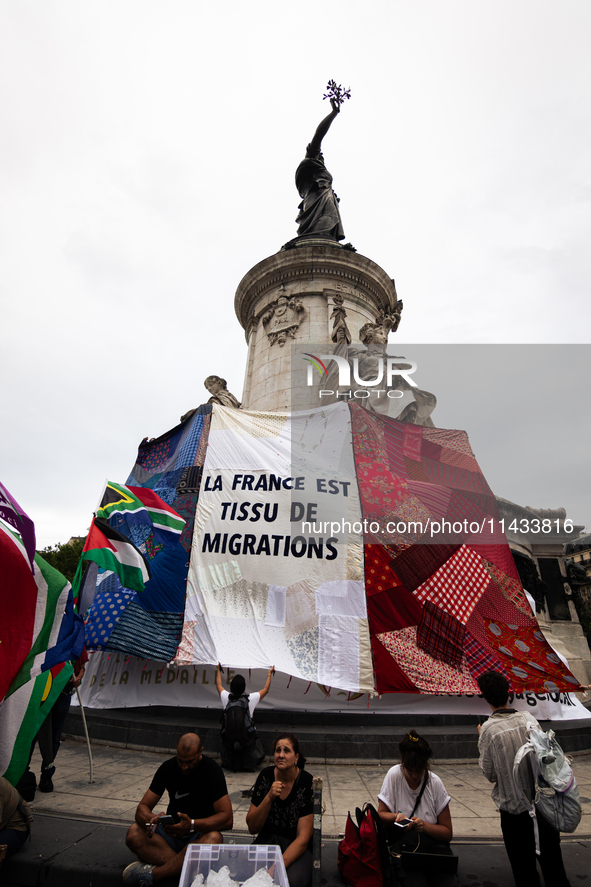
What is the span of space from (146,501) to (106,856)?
15.4 ft

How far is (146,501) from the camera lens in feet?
24.1

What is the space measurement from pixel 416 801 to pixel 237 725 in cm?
292

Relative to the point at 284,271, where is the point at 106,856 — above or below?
below

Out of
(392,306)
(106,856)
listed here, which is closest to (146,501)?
(106,856)

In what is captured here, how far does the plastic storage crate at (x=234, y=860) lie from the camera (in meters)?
2.49

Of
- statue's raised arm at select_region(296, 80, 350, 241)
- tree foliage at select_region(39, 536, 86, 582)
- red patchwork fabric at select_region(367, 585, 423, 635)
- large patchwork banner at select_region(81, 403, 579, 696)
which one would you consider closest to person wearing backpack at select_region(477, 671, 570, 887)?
large patchwork banner at select_region(81, 403, 579, 696)

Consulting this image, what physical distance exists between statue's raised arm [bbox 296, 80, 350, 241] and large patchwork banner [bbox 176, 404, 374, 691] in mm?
11093

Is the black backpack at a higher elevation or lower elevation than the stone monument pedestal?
lower

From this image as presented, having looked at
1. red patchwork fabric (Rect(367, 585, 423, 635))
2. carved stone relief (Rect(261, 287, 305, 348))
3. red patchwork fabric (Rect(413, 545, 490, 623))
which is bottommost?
red patchwork fabric (Rect(367, 585, 423, 635))

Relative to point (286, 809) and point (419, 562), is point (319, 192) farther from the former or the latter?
point (286, 809)

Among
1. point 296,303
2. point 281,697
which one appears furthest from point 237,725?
point 296,303

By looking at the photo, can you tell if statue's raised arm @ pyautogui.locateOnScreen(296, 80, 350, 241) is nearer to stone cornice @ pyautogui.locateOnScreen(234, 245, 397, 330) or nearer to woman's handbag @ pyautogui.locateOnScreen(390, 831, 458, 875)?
stone cornice @ pyautogui.locateOnScreen(234, 245, 397, 330)

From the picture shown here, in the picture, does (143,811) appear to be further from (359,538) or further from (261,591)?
(359,538)

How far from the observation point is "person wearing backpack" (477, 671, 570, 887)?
2.78 meters
